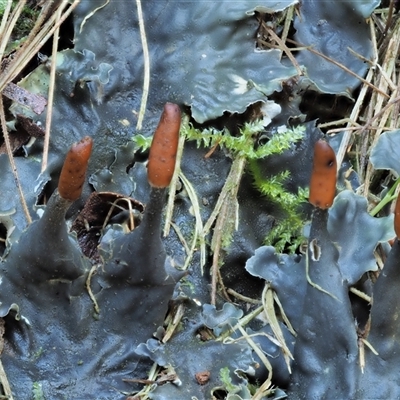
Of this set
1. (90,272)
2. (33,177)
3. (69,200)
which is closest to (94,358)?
(90,272)

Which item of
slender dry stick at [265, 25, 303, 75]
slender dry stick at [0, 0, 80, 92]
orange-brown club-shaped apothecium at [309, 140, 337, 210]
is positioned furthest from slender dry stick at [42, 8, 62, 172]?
orange-brown club-shaped apothecium at [309, 140, 337, 210]

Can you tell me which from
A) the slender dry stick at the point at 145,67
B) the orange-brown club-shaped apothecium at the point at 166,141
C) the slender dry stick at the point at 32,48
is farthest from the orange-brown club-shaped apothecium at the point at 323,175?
the slender dry stick at the point at 32,48

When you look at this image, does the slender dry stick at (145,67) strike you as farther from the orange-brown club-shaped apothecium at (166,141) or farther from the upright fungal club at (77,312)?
the orange-brown club-shaped apothecium at (166,141)

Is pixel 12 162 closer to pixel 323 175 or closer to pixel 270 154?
pixel 270 154

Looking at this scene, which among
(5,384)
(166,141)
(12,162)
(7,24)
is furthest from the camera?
(7,24)

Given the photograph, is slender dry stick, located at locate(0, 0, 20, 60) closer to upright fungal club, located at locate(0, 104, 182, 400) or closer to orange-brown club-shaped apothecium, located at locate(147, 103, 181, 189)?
upright fungal club, located at locate(0, 104, 182, 400)

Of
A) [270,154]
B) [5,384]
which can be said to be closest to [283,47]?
[270,154]

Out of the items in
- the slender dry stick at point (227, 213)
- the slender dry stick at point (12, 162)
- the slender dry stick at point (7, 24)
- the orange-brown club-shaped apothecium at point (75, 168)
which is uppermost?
the slender dry stick at point (7, 24)
